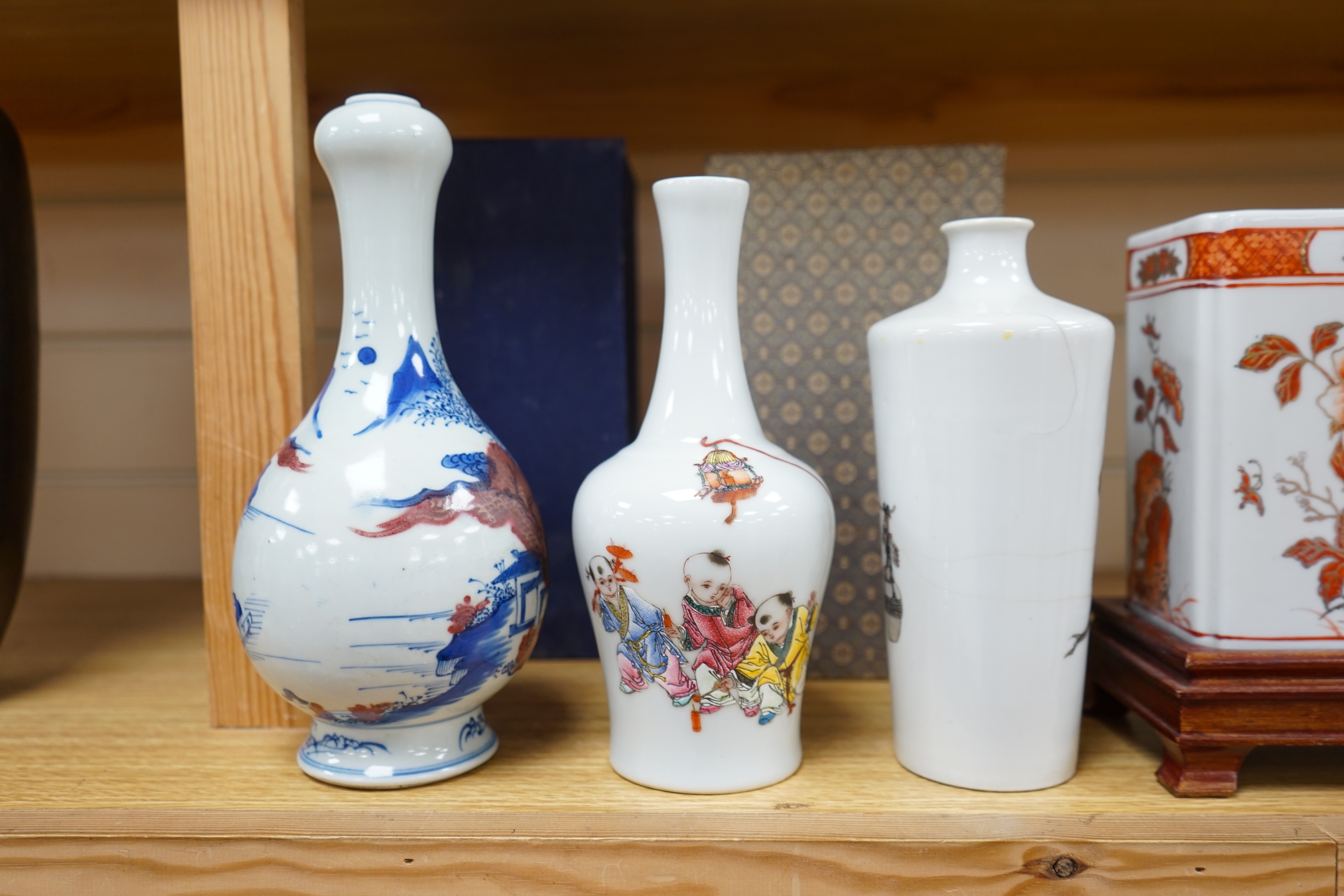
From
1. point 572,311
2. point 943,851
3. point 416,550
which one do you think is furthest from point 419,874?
point 572,311

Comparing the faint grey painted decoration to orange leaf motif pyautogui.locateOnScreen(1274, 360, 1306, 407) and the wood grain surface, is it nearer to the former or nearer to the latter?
the wood grain surface

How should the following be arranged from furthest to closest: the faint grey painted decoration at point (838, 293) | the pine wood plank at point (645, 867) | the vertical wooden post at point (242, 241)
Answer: the faint grey painted decoration at point (838, 293), the vertical wooden post at point (242, 241), the pine wood plank at point (645, 867)

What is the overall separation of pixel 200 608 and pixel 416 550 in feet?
1.76

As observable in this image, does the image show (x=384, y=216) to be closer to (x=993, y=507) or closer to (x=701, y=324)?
(x=701, y=324)

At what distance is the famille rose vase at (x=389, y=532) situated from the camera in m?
0.48

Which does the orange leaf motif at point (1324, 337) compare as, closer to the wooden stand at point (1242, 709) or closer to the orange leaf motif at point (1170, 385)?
the orange leaf motif at point (1170, 385)

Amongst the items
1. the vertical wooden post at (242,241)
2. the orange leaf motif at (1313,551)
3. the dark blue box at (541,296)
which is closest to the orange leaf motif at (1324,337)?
the orange leaf motif at (1313,551)

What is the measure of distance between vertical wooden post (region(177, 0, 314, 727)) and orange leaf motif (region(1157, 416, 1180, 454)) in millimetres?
544

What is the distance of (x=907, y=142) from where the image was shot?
2.87ft

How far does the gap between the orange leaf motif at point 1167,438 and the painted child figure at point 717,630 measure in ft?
0.90

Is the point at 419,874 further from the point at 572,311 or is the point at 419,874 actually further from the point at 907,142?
the point at 907,142

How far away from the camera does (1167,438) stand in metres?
0.54

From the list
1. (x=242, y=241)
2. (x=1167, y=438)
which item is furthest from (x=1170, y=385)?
(x=242, y=241)

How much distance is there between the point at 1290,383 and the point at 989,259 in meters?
0.17
